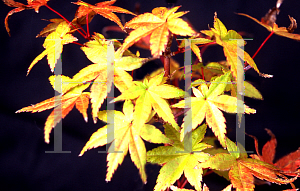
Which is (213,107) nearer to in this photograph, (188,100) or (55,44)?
(188,100)

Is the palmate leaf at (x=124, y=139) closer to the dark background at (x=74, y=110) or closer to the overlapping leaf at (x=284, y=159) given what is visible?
the overlapping leaf at (x=284, y=159)

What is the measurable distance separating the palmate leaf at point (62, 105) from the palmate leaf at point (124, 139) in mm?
51

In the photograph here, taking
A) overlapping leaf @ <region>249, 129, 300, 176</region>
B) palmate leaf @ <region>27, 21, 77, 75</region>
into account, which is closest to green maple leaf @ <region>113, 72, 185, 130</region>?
palmate leaf @ <region>27, 21, 77, 75</region>

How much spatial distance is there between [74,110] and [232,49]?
730 millimetres

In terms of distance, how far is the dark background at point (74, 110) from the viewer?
938 mm

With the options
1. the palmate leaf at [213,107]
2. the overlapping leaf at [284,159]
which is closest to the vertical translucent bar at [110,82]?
the palmate leaf at [213,107]

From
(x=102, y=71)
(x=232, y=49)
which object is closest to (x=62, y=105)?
(x=102, y=71)

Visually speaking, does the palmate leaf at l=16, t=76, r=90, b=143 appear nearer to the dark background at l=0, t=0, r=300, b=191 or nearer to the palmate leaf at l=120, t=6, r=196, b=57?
the palmate leaf at l=120, t=6, r=196, b=57

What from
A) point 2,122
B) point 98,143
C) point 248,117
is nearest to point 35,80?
point 2,122

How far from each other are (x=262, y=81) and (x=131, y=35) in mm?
756

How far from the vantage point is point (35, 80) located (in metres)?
0.97

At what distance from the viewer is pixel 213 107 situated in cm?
48

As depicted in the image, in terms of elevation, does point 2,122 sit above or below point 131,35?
below

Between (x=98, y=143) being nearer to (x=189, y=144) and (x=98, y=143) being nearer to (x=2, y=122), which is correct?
(x=189, y=144)
